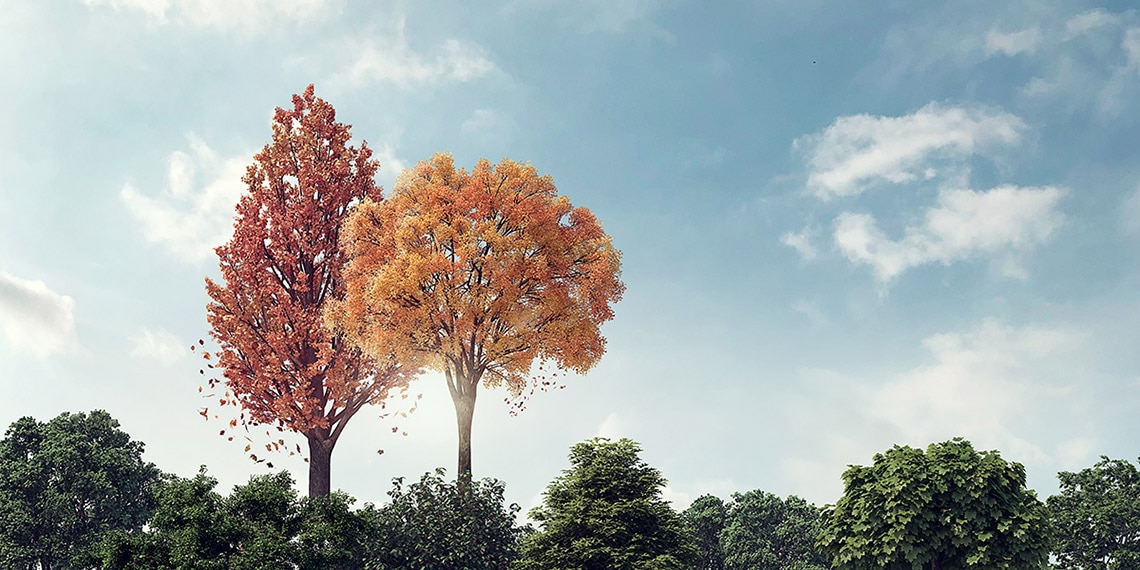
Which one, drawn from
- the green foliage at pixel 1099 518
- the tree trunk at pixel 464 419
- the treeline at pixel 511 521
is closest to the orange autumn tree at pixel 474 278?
the tree trunk at pixel 464 419

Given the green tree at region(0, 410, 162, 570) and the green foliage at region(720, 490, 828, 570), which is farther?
the green foliage at region(720, 490, 828, 570)

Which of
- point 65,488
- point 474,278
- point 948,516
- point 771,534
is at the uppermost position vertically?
point 474,278

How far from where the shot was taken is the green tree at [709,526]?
107 feet

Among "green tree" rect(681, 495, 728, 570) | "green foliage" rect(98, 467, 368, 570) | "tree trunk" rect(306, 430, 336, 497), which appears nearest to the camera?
"green foliage" rect(98, 467, 368, 570)

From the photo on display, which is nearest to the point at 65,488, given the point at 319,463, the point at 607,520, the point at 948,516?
the point at 319,463

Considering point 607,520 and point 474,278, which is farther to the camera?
point 474,278

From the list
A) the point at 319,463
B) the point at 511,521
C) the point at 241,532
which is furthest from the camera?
the point at 319,463

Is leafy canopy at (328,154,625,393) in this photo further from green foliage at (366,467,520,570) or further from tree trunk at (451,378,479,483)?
green foliage at (366,467,520,570)

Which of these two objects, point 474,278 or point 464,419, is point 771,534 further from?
point 474,278

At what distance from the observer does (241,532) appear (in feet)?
72.1

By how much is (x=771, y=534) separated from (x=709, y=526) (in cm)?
230

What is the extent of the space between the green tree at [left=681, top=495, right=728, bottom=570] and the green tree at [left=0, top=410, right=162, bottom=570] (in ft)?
60.5

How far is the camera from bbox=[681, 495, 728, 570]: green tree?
1289 inches

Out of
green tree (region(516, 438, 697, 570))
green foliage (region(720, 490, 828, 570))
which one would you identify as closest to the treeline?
green tree (region(516, 438, 697, 570))
